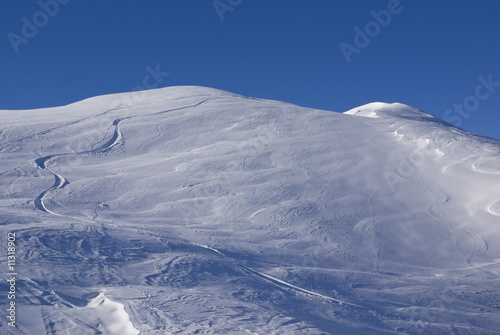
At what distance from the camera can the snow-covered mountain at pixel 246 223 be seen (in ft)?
24.2

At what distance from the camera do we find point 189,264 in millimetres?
9039

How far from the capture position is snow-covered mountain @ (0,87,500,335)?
7.37 metres

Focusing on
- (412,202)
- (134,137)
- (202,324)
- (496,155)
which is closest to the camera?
(202,324)

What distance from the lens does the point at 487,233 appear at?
11.8 meters

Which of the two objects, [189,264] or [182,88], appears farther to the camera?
[182,88]

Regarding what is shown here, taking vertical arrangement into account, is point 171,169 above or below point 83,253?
above

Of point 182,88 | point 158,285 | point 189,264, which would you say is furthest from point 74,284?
point 182,88

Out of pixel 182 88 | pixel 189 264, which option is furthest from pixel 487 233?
pixel 182 88

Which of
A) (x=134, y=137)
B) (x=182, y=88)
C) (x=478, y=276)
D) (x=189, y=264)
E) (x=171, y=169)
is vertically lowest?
(x=478, y=276)

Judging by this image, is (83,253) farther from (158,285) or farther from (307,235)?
(307,235)

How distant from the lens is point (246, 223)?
39.8 ft

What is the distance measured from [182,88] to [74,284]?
68.8ft

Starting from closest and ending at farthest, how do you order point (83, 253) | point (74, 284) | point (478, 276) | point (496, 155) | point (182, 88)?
point (74, 284), point (83, 253), point (478, 276), point (496, 155), point (182, 88)

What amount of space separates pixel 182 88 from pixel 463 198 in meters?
18.2
